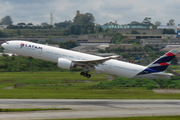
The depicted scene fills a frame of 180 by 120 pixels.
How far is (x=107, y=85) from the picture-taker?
2640 inches

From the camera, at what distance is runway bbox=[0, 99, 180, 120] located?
3641 centimetres

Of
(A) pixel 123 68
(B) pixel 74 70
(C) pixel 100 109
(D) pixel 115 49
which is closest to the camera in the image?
(C) pixel 100 109

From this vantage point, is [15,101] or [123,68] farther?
[123,68]

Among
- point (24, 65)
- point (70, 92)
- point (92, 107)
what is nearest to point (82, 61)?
point (70, 92)

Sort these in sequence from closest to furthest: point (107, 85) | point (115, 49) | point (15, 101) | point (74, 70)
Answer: point (15, 101)
point (107, 85)
point (74, 70)
point (115, 49)

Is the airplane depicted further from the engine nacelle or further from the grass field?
the grass field

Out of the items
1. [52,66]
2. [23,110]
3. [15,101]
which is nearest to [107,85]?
[15,101]

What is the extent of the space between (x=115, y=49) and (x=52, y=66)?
53.2 m

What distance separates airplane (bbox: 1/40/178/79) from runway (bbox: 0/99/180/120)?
296 inches

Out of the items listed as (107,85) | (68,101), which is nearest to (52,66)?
(107,85)

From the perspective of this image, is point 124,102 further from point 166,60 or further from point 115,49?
point 115,49

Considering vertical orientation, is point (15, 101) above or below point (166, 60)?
below

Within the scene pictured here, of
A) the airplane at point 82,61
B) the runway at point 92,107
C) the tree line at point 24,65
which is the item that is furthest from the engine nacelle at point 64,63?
the tree line at point 24,65

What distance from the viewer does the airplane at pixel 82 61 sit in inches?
2052
